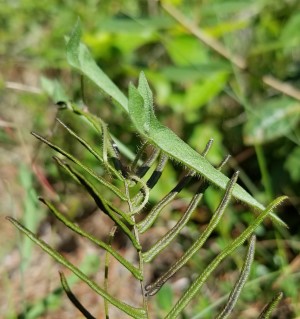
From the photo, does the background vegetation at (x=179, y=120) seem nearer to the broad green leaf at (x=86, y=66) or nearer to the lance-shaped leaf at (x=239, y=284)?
the broad green leaf at (x=86, y=66)

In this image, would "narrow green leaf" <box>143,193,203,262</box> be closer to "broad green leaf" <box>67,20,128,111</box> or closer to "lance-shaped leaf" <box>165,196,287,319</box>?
"lance-shaped leaf" <box>165,196,287,319</box>

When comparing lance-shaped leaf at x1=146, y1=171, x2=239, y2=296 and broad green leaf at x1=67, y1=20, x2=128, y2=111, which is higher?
broad green leaf at x1=67, y1=20, x2=128, y2=111

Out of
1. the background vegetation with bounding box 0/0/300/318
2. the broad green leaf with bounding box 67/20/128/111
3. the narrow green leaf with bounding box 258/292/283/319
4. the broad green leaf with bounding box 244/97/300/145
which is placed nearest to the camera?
the narrow green leaf with bounding box 258/292/283/319

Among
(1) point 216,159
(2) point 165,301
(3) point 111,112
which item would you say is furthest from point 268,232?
(3) point 111,112

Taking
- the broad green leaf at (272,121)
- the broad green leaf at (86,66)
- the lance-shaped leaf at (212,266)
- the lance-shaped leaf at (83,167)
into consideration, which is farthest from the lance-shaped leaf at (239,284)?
the broad green leaf at (272,121)

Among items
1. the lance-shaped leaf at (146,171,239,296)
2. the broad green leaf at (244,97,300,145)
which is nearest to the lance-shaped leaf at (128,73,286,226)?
the lance-shaped leaf at (146,171,239,296)

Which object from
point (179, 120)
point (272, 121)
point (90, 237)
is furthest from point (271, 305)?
point (179, 120)

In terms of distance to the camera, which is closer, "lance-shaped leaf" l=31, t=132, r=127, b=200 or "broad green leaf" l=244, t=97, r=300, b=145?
"lance-shaped leaf" l=31, t=132, r=127, b=200
